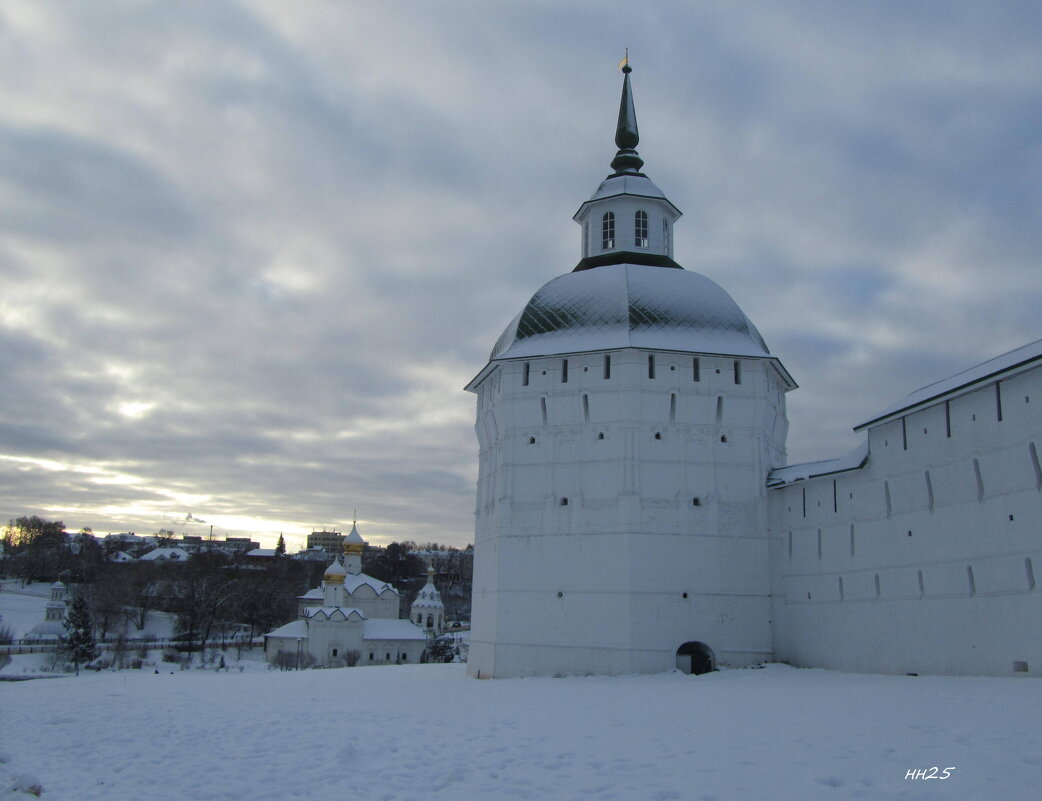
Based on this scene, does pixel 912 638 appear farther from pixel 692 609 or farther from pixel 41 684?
pixel 41 684

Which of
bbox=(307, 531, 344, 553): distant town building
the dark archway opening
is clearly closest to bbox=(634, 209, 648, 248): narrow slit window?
the dark archway opening

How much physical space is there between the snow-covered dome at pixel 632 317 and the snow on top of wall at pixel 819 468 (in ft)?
9.39

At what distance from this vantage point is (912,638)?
14.3m

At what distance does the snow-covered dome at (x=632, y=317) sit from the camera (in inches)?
765

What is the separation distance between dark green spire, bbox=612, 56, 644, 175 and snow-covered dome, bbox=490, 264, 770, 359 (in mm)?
4731

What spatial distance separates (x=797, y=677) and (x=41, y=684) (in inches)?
629

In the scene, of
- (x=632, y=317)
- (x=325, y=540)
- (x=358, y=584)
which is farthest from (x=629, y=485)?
(x=325, y=540)

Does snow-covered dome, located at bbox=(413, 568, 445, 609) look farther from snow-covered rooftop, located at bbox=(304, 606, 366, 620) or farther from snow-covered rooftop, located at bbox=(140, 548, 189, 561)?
snow-covered rooftop, located at bbox=(140, 548, 189, 561)

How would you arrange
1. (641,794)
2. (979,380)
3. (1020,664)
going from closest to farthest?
(641,794) → (1020,664) → (979,380)

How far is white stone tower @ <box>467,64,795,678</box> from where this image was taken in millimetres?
18078

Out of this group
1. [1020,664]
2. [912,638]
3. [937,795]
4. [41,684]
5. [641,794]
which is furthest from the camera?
[41,684]

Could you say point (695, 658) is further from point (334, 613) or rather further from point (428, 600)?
point (428, 600)

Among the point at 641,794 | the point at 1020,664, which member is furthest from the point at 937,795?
the point at 1020,664

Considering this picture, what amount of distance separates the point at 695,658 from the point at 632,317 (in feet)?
26.2
